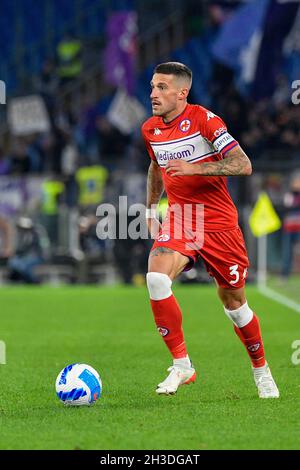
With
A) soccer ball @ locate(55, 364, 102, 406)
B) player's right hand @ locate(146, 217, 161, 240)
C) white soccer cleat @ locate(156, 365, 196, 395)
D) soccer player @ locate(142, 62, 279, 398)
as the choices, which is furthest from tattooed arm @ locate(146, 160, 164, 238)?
soccer ball @ locate(55, 364, 102, 406)

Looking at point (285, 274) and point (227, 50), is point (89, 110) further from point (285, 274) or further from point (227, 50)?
point (285, 274)

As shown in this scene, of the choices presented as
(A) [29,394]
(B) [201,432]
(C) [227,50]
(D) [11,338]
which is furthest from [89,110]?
(B) [201,432]

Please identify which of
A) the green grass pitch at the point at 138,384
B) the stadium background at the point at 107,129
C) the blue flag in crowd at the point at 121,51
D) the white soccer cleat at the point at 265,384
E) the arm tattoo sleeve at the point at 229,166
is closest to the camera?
the green grass pitch at the point at 138,384

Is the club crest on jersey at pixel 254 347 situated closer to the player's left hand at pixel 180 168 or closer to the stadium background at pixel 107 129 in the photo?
Result: the player's left hand at pixel 180 168

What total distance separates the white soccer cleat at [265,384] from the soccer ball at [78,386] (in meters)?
1.07

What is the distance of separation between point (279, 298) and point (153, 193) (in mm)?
10100

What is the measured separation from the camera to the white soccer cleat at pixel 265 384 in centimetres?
732

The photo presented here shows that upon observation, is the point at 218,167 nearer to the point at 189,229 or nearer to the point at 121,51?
the point at 189,229

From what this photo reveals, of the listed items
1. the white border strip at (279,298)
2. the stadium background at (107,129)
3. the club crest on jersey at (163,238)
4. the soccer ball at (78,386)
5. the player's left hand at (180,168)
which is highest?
the stadium background at (107,129)

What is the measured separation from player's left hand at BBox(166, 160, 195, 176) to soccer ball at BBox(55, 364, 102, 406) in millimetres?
1340

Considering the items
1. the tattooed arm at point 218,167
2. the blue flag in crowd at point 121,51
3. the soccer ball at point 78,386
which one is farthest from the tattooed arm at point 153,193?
the blue flag in crowd at point 121,51

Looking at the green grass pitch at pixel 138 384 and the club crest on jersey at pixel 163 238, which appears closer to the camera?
the green grass pitch at pixel 138 384

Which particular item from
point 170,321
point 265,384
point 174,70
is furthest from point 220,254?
point 174,70

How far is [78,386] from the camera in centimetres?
696
